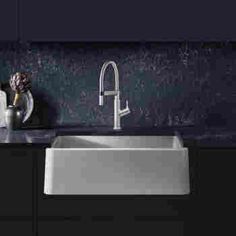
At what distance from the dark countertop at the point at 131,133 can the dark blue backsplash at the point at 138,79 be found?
130 millimetres

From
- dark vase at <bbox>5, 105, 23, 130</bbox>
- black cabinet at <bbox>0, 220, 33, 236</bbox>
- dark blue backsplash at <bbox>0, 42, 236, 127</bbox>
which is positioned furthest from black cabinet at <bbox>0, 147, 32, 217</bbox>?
dark blue backsplash at <bbox>0, 42, 236, 127</bbox>

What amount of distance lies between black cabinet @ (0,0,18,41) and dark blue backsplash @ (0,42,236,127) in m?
0.35

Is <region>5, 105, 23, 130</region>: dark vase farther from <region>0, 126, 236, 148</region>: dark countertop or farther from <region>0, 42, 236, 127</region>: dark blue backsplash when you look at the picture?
<region>0, 42, 236, 127</region>: dark blue backsplash

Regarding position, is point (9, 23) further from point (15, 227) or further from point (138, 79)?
point (15, 227)

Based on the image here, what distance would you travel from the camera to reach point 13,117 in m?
3.24

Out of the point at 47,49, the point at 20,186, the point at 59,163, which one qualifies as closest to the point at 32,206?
the point at 20,186

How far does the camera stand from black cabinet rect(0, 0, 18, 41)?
3080 mm

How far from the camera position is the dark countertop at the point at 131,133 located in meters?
2.85

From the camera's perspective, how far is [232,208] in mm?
2842

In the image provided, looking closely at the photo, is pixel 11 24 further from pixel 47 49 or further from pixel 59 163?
pixel 59 163

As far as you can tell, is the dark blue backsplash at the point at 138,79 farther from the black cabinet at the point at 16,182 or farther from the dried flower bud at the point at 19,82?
the black cabinet at the point at 16,182

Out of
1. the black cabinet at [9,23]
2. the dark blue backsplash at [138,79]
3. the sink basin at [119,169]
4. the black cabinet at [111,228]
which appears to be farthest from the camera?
the dark blue backsplash at [138,79]

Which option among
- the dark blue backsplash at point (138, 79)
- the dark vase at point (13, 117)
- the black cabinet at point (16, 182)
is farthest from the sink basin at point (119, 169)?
the dark blue backsplash at point (138, 79)

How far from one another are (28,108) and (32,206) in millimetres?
755
